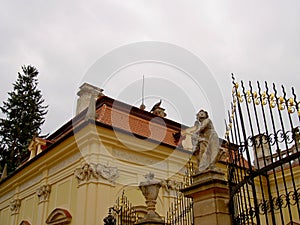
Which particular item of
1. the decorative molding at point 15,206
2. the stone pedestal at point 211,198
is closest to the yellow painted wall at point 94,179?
the decorative molding at point 15,206

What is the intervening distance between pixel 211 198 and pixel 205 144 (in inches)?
45.5

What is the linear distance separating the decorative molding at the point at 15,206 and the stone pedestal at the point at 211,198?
44.4ft

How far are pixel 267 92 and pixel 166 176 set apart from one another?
10405 mm

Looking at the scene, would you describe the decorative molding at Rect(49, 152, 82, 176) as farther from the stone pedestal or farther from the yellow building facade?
the stone pedestal

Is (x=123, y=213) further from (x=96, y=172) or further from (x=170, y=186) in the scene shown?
(x=170, y=186)

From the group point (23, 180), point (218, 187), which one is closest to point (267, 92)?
point (218, 187)

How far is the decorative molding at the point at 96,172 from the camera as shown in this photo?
12828 millimetres

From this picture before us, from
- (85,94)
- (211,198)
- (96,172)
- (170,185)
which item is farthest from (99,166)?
(211,198)

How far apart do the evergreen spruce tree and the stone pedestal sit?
22.9m

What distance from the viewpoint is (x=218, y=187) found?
6.36m

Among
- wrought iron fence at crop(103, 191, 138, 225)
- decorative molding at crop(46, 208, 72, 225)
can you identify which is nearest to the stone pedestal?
wrought iron fence at crop(103, 191, 138, 225)

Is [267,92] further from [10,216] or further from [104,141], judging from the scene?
[10,216]

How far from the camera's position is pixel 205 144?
7.13 m

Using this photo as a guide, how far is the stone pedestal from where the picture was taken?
20.4 ft
